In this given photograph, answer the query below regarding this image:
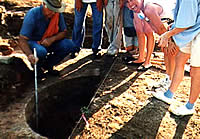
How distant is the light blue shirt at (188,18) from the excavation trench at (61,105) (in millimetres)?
1777

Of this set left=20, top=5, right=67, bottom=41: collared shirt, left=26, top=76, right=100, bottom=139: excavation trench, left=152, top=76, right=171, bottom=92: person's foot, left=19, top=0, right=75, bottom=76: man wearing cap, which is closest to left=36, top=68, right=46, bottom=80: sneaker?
left=19, top=0, right=75, bottom=76: man wearing cap

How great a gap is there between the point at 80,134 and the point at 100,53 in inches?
86.6

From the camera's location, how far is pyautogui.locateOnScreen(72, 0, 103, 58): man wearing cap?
3.98m

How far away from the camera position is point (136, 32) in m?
3.79

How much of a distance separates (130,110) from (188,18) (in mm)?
1263

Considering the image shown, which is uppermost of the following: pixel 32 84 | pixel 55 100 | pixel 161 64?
pixel 161 64

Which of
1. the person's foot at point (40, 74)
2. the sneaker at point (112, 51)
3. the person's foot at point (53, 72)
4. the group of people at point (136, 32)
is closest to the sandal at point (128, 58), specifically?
the group of people at point (136, 32)

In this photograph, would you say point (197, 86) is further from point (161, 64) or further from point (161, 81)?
point (161, 64)

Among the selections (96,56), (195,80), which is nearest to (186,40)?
(195,80)

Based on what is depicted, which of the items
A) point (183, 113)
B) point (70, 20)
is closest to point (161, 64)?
point (183, 113)

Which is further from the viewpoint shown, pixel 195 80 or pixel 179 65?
pixel 179 65

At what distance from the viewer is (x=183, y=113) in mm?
2691

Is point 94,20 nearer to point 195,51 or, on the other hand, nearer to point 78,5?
point 78,5

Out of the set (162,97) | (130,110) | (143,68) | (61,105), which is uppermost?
(143,68)
